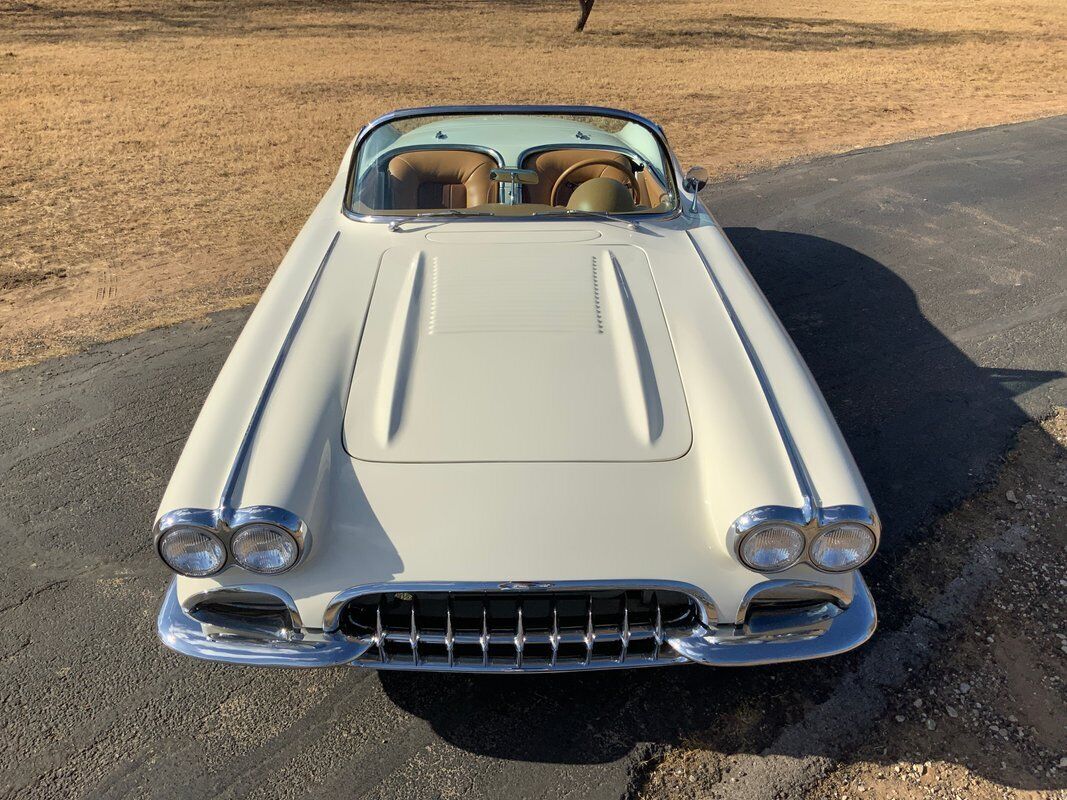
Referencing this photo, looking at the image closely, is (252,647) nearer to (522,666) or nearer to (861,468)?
(522,666)

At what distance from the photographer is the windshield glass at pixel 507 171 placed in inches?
149

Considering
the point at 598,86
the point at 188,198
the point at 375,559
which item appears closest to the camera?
the point at 375,559

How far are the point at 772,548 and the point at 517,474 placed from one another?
723 millimetres

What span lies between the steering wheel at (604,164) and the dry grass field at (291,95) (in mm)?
2294

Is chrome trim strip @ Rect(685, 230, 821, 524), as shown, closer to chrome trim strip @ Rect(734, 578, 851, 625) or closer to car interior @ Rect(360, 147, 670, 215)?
chrome trim strip @ Rect(734, 578, 851, 625)

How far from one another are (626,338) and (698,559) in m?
0.91

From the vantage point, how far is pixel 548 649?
2.28 meters

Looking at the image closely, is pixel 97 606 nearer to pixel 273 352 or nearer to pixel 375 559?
pixel 273 352

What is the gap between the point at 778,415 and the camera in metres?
2.50

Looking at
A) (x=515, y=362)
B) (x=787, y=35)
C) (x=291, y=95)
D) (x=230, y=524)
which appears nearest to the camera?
(x=230, y=524)

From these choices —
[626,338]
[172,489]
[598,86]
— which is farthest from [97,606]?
[598,86]

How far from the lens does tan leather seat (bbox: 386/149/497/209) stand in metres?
3.98

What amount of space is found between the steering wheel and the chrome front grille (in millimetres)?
2324

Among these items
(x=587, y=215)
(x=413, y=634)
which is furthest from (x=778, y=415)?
(x=587, y=215)
